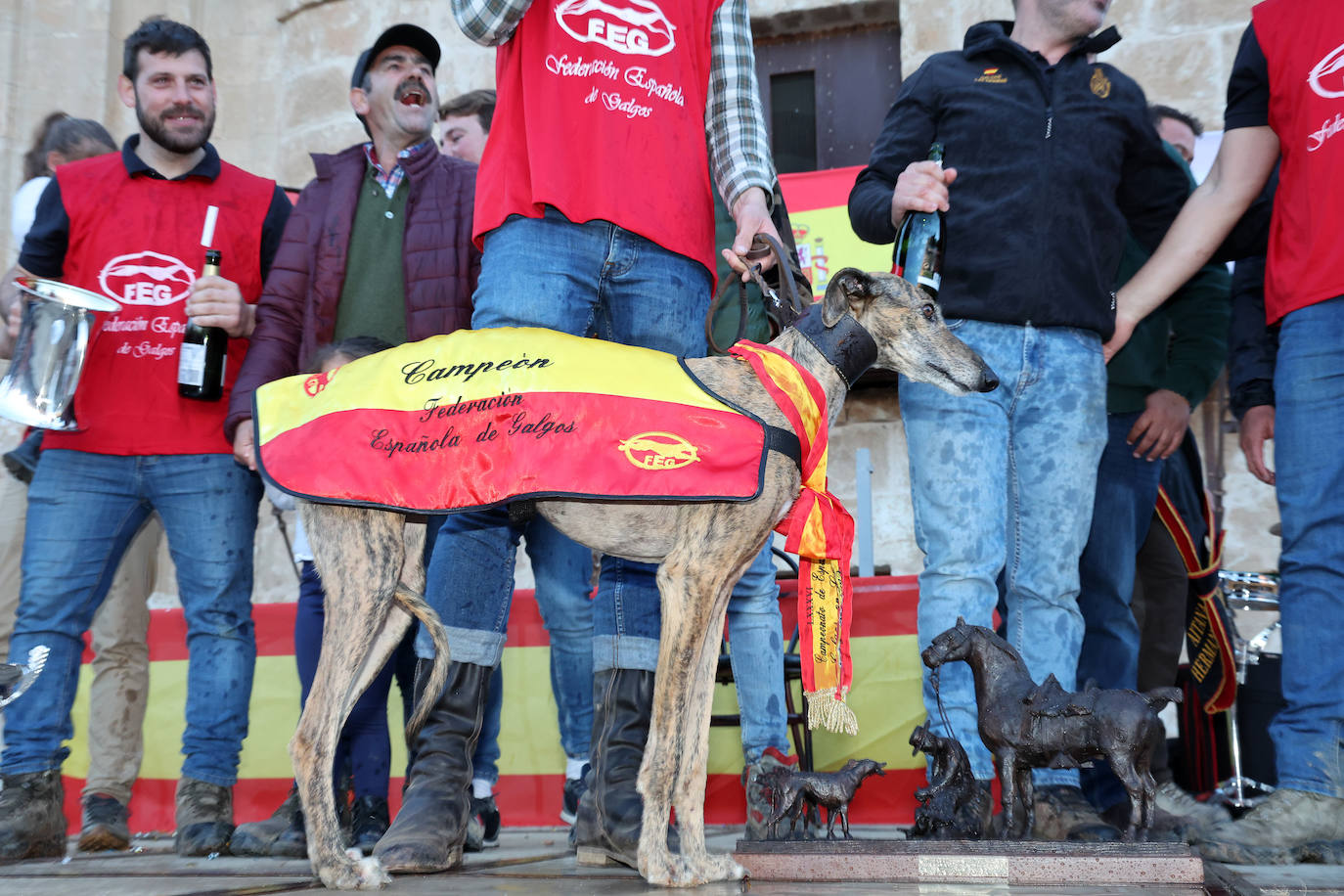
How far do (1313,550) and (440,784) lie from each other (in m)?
2.40

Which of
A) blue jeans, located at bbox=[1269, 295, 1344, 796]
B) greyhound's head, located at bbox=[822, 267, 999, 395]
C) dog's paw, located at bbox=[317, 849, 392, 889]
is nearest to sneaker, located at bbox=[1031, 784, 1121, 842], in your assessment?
blue jeans, located at bbox=[1269, 295, 1344, 796]

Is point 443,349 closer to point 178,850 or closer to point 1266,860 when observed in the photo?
point 178,850

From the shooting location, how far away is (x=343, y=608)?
2629 millimetres

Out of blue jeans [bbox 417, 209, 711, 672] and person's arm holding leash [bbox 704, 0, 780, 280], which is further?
person's arm holding leash [bbox 704, 0, 780, 280]

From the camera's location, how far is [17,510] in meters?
4.98

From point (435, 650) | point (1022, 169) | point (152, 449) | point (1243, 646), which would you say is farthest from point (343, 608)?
point (1243, 646)

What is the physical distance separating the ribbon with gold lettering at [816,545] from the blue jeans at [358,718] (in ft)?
5.00

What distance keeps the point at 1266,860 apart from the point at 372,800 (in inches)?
98.3

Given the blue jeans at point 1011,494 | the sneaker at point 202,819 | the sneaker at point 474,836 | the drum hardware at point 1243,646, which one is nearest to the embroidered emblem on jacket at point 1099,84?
the blue jeans at point 1011,494

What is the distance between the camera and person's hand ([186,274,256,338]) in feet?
12.2

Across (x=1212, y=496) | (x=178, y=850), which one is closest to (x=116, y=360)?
(x=178, y=850)

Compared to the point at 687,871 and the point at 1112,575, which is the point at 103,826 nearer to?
the point at 687,871

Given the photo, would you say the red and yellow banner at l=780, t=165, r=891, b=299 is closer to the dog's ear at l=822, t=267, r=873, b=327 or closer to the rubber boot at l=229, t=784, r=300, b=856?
the dog's ear at l=822, t=267, r=873, b=327

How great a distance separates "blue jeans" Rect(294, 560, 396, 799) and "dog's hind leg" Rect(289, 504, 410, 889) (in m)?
0.92
